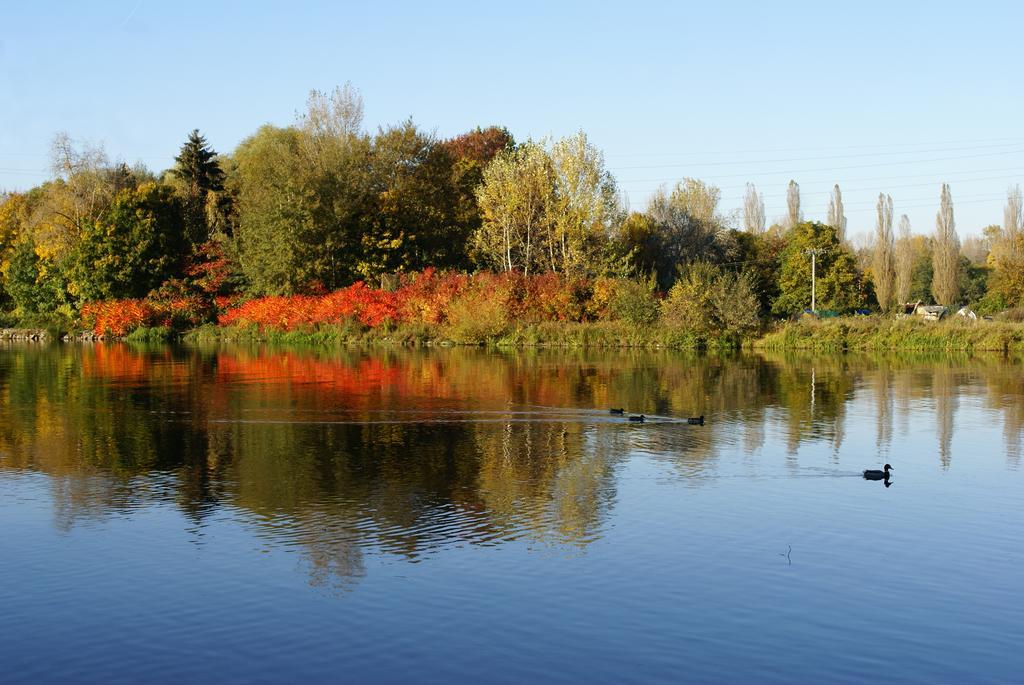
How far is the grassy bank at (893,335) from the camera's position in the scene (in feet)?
170

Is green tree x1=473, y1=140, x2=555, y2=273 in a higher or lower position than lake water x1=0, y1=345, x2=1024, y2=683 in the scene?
higher

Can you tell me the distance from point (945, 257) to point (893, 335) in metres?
19.6

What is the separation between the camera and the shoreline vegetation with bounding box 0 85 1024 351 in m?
56.8

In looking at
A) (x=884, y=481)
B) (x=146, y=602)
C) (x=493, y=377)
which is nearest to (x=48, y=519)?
(x=146, y=602)

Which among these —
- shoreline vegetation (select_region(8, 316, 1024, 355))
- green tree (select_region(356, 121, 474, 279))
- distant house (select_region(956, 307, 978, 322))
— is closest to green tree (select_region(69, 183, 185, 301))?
shoreline vegetation (select_region(8, 316, 1024, 355))

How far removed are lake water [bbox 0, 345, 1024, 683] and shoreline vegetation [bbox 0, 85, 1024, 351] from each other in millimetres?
28026

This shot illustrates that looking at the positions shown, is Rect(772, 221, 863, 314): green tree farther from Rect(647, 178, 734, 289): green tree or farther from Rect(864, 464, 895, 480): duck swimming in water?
Rect(864, 464, 895, 480): duck swimming in water

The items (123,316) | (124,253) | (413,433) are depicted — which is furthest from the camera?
(124,253)

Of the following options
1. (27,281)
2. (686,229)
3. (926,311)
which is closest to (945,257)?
(926,311)

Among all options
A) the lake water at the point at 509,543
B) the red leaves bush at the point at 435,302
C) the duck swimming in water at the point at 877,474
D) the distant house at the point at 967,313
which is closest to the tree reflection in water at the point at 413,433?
the lake water at the point at 509,543

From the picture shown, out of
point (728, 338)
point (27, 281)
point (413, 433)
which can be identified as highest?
point (27, 281)

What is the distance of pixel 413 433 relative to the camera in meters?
23.4

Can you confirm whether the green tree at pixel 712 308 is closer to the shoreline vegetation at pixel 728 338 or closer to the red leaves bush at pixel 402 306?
the shoreline vegetation at pixel 728 338

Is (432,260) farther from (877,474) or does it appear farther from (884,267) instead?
(877,474)
